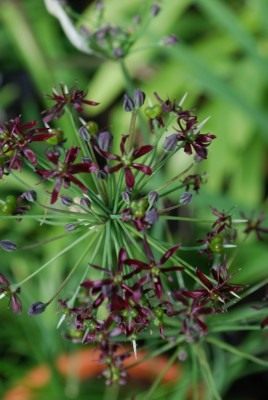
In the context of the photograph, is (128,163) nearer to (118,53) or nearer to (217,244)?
(217,244)

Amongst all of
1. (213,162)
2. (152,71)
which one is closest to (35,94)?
(152,71)

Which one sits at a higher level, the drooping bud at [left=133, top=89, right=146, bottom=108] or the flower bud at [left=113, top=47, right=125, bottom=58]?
the flower bud at [left=113, top=47, right=125, bottom=58]

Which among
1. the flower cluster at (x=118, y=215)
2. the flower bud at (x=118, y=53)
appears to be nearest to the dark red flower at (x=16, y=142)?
the flower cluster at (x=118, y=215)

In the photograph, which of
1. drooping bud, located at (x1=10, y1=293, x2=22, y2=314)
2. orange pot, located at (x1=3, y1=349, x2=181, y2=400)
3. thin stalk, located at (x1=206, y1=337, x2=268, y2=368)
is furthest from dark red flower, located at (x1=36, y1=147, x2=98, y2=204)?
orange pot, located at (x1=3, y1=349, x2=181, y2=400)

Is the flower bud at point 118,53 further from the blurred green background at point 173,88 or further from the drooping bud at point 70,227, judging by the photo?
the drooping bud at point 70,227

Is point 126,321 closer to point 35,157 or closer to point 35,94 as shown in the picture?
point 35,157

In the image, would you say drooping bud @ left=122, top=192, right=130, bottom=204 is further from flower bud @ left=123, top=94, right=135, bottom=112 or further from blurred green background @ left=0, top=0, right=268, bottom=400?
blurred green background @ left=0, top=0, right=268, bottom=400

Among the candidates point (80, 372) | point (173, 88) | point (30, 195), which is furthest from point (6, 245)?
point (173, 88)
